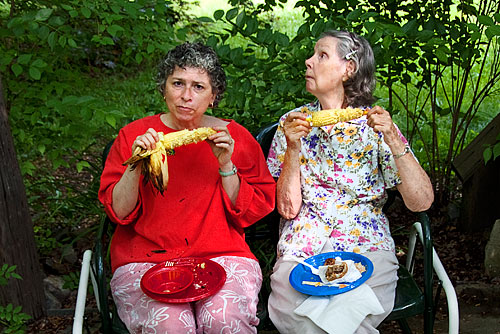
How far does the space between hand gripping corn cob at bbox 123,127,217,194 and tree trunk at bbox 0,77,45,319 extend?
105cm

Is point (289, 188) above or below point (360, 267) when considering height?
above

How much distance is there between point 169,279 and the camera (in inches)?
110

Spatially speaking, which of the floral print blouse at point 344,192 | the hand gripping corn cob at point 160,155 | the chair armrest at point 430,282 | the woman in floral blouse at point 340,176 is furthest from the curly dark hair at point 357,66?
the hand gripping corn cob at point 160,155

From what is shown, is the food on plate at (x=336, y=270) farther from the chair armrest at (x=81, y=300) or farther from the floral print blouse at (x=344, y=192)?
the chair armrest at (x=81, y=300)

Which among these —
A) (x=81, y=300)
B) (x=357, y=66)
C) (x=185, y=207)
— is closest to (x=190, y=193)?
(x=185, y=207)

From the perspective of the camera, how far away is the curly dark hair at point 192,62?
2.96m

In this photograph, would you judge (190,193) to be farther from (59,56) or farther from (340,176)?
(59,56)

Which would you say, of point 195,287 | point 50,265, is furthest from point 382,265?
point 50,265

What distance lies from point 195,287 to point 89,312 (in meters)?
1.60

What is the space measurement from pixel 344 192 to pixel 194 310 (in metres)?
1.00

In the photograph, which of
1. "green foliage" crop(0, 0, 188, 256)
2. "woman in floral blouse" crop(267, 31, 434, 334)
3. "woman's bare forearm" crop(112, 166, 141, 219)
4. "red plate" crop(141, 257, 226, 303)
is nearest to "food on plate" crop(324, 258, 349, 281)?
"woman in floral blouse" crop(267, 31, 434, 334)

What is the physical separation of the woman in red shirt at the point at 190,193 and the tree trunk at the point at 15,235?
0.80m

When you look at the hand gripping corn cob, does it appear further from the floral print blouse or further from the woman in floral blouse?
the floral print blouse

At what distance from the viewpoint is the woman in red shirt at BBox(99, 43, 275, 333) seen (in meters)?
2.90
